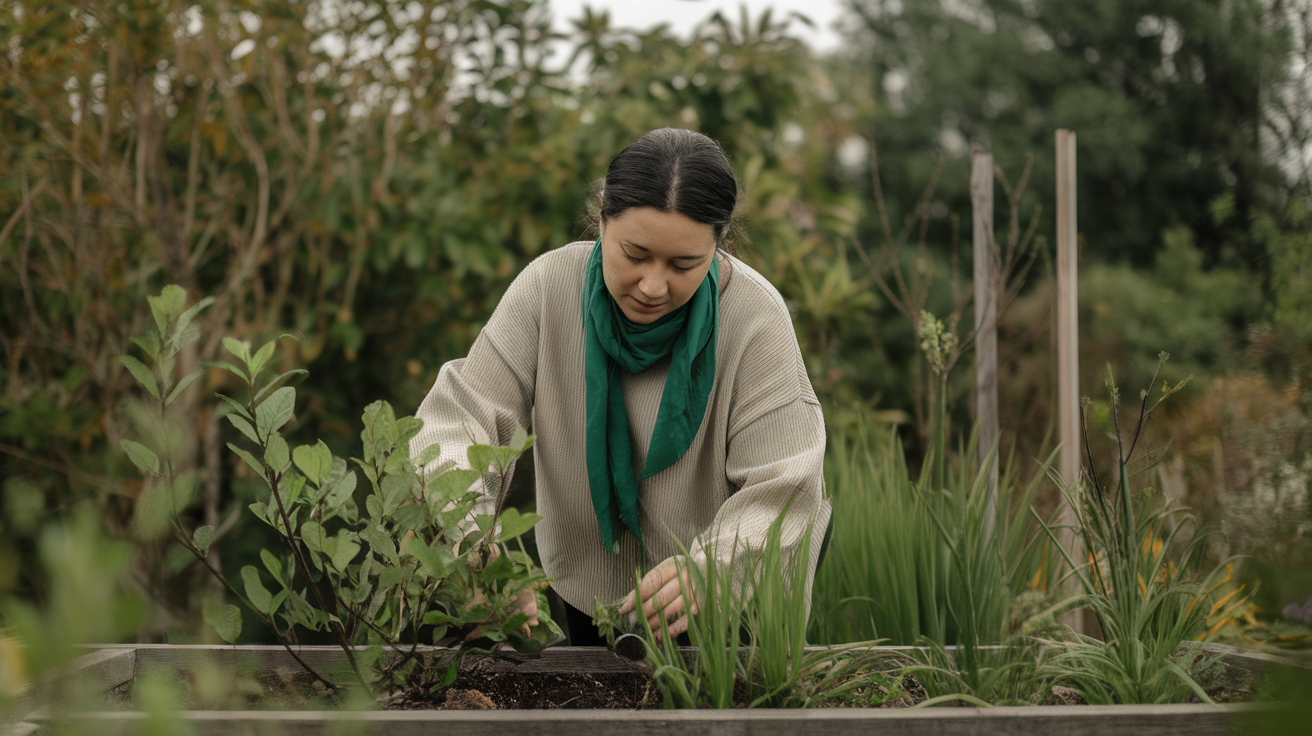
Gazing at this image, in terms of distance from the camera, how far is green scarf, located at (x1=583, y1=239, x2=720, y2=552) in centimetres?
172

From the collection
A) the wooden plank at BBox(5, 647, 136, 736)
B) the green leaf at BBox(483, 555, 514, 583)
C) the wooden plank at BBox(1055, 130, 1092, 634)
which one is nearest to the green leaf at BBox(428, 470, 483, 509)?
the green leaf at BBox(483, 555, 514, 583)

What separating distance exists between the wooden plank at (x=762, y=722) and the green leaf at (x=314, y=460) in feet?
0.94

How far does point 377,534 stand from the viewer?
47.6 inches

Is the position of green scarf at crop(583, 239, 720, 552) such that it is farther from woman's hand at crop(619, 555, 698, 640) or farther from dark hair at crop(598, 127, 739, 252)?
woman's hand at crop(619, 555, 698, 640)

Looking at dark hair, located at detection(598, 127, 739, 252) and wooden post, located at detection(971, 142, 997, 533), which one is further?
wooden post, located at detection(971, 142, 997, 533)

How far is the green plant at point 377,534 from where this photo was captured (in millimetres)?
1138

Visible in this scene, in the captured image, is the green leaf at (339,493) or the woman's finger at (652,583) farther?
the woman's finger at (652,583)

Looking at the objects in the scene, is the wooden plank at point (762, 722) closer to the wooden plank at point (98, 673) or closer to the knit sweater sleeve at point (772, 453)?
the wooden plank at point (98, 673)

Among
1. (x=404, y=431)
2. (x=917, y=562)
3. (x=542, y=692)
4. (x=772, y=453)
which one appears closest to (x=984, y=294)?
(x=917, y=562)

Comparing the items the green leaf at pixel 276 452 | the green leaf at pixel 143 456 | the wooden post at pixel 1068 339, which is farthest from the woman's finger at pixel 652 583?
the wooden post at pixel 1068 339

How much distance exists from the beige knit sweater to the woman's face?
184mm

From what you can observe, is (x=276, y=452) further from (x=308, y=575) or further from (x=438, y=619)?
(x=438, y=619)

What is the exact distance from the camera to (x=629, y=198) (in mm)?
1588

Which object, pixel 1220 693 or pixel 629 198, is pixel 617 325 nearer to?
pixel 629 198
